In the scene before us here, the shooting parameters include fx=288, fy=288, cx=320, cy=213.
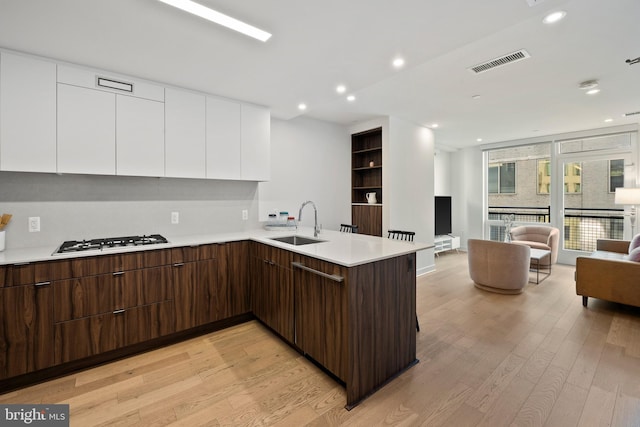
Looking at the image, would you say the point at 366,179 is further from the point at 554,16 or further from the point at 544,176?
the point at 544,176

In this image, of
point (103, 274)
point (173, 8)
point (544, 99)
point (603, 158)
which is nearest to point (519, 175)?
point (603, 158)

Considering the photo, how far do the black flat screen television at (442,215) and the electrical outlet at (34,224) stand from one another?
6631mm

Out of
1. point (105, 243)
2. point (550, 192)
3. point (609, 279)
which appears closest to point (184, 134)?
point (105, 243)

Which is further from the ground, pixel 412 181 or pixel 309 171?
pixel 309 171

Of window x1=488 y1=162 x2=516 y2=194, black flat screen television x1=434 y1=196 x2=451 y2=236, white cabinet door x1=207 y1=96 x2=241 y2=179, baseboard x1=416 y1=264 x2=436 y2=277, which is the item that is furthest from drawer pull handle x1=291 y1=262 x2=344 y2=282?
window x1=488 y1=162 x2=516 y2=194

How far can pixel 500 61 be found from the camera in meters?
2.77

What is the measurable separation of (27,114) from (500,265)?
533cm

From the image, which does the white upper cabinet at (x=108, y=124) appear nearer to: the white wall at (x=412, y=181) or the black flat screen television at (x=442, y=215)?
the white wall at (x=412, y=181)

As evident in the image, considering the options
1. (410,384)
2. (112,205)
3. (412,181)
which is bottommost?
(410,384)

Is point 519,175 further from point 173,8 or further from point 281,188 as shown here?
point 173,8

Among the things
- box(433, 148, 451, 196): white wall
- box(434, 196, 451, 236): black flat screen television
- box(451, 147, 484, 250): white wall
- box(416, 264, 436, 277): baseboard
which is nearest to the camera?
box(416, 264, 436, 277): baseboard

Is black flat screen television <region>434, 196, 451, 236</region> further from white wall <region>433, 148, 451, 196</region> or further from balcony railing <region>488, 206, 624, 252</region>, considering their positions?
balcony railing <region>488, 206, 624, 252</region>

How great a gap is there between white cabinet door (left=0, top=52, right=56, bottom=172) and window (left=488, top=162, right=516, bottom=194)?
8015 mm

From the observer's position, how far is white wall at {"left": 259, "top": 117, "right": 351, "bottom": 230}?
13.6 feet
